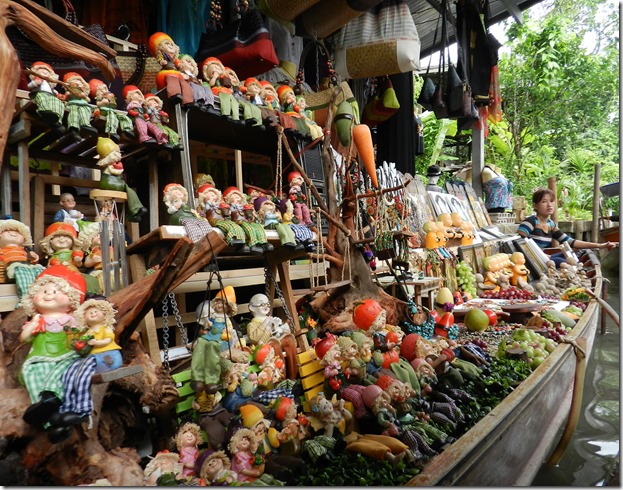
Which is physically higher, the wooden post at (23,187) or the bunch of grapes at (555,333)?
the wooden post at (23,187)

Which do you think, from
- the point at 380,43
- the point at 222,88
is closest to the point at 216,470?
the point at 222,88

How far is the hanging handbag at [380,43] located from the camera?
375cm

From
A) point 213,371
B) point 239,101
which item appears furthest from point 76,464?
point 239,101

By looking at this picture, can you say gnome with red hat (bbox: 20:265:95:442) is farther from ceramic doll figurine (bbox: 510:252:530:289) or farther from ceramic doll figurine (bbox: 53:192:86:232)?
ceramic doll figurine (bbox: 510:252:530:289)

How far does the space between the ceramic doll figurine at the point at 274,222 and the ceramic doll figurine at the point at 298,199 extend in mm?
298

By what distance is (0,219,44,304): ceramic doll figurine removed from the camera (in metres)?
1.64

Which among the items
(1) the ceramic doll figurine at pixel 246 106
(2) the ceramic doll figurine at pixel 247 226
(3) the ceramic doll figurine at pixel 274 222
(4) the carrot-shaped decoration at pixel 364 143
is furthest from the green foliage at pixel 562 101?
(2) the ceramic doll figurine at pixel 247 226

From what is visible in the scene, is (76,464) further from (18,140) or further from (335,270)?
(335,270)

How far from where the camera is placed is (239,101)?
257 cm

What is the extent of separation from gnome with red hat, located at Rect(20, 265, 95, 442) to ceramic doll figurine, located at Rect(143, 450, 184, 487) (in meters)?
0.36

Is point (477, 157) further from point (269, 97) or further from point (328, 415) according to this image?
point (328, 415)

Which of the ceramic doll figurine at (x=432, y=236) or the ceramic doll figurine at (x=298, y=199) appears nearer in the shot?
the ceramic doll figurine at (x=298, y=199)

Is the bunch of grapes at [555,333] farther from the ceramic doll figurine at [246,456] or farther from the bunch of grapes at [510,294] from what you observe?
the ceramic doll figurine at [246,456]

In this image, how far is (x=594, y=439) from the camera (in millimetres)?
3076
